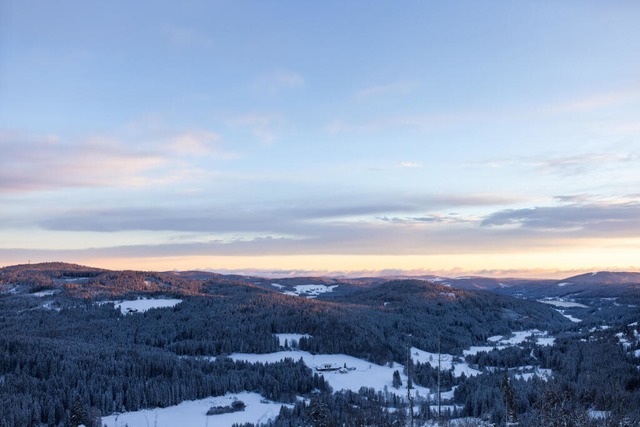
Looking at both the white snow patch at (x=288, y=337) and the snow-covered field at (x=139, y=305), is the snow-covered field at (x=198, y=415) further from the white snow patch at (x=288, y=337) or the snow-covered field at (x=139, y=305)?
the snow-covered field at (x=139, y=305)

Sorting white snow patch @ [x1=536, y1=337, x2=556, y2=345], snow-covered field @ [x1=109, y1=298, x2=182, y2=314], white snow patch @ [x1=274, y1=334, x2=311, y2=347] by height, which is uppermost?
snow-covered field @ [x1=109, y1=298, x2=182, y2=314]

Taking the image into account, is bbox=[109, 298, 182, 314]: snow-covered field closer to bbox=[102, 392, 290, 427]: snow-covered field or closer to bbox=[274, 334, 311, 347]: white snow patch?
bbox=[274, 334, 311, 347]: white snow patch

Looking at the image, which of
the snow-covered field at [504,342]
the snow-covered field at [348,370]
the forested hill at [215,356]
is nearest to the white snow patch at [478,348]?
the snow-covered field at [504,342]

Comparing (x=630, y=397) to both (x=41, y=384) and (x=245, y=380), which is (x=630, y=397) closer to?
(x=245, y=380)

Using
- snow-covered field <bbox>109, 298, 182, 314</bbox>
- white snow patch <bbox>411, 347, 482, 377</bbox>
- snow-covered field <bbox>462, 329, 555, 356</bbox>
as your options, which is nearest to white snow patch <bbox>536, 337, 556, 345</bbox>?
snow-covered field <bbox>462, 329, 555, 356</bbox>

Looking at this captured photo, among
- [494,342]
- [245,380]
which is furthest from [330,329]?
[494,342]
